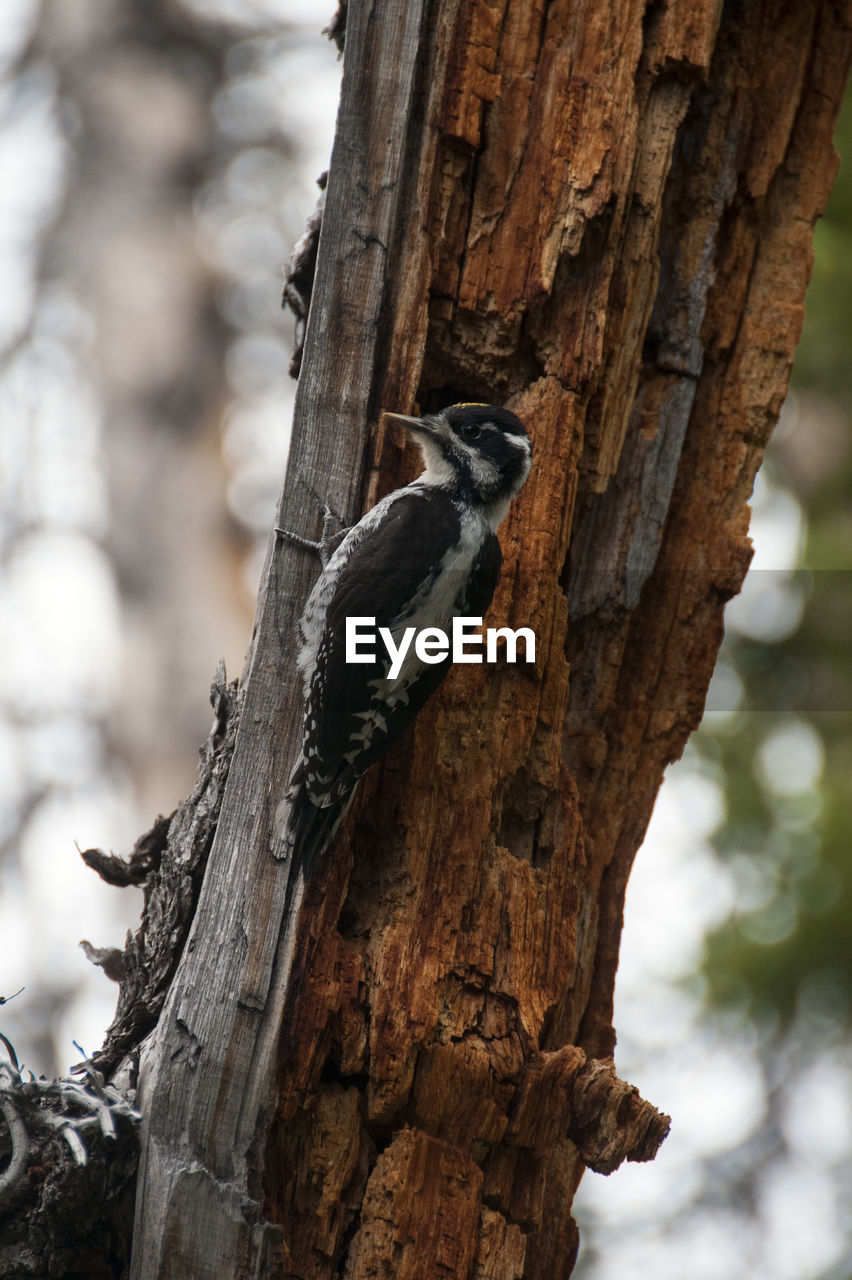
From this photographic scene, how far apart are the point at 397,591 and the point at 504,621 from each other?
0.92 ft

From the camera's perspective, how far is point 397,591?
2.73 meters

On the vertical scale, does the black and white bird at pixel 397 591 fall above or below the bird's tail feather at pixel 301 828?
above

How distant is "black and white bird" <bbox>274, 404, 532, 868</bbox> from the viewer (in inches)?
93.7

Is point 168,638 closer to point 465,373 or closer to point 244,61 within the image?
point 465,373

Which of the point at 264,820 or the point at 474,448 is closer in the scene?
the point at 264,820

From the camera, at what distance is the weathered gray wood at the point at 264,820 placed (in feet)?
6.98

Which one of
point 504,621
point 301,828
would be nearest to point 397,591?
point 504,621

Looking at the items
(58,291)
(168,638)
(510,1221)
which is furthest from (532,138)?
(58,291)

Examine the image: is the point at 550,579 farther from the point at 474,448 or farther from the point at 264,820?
the point at 264,820

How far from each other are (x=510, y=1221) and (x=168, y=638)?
371 cm

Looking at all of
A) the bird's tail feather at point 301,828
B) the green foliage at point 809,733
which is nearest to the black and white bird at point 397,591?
the bird's tail feather at point 301,828

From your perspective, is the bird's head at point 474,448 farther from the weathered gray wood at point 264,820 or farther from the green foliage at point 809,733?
the green foliage at point 809,733

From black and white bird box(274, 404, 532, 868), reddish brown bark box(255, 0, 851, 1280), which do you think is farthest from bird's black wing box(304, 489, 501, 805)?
reddish brown bark box(255, 0, 851, 1280)

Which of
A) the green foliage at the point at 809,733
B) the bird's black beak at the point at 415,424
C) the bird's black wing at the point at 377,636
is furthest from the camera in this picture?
the green foliage at the point at 809,733
